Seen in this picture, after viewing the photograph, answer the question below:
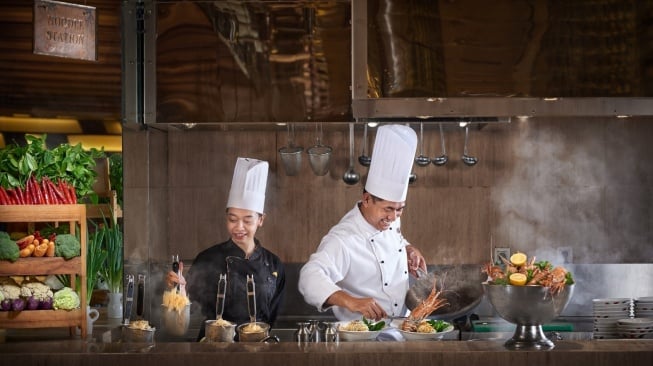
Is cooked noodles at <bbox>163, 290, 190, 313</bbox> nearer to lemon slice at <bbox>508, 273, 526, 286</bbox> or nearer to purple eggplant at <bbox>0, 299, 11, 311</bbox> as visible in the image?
purple eggplant at <bbox>0, 299, 11, 311</bbox>

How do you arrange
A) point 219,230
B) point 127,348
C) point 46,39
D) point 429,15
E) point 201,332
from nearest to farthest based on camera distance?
point 127,348 < point 46,39 < point 429,15 < point 201,332 < point 219,230

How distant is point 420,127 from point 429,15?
813 millimetres

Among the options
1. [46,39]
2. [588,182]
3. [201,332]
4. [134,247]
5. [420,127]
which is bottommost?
[201,332]

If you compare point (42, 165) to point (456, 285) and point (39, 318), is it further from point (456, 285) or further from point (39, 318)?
point (456, 285)

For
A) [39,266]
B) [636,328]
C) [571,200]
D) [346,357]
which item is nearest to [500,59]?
[571,200]

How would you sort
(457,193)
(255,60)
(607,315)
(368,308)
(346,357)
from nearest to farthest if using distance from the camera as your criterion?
(346,357) → (607,315) → (368,308) → (255,60) → (457,193)

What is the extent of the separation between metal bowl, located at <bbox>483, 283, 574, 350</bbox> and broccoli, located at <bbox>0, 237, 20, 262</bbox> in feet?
7.01

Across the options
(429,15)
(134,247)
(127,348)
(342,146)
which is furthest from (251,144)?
(127,348)

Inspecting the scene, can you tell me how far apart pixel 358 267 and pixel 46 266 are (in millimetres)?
1703

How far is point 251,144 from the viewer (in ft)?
15.8

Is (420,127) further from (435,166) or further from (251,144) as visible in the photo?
(251,144)

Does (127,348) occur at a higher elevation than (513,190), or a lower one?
lower

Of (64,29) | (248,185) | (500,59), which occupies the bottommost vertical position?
(248,185)

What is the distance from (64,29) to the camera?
4023 millimetres
